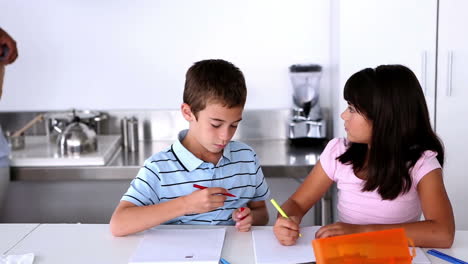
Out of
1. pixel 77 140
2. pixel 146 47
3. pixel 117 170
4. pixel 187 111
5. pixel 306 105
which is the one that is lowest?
pixel 117 170

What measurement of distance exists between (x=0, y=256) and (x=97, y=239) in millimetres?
222

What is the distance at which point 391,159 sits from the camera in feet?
5.05

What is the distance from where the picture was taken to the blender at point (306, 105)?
2.60 meters

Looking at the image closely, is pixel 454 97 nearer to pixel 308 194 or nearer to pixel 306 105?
pixel 306 105

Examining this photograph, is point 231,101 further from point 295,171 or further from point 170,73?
point 170,73

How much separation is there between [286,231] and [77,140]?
1.32 meters

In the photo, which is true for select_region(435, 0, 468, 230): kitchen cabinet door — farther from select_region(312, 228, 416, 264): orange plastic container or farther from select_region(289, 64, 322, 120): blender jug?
select_region(312, 228, 416, 264): orange plastic container

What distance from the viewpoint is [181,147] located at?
162 centimetres

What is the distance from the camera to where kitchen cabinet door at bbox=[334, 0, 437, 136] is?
7.60ft

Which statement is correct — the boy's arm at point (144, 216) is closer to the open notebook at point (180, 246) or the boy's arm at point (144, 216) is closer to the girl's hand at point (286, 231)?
the open notebook at point (180, 246)

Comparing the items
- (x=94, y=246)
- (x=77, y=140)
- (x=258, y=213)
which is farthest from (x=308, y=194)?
(x=77, y=140)

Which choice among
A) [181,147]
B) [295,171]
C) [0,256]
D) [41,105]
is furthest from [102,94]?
[0,256]

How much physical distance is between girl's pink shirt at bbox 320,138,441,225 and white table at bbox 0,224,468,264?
15 centimetres

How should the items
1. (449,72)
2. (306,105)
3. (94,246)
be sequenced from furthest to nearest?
1. (306,105)
2. (449,72)
3. (94,246)
